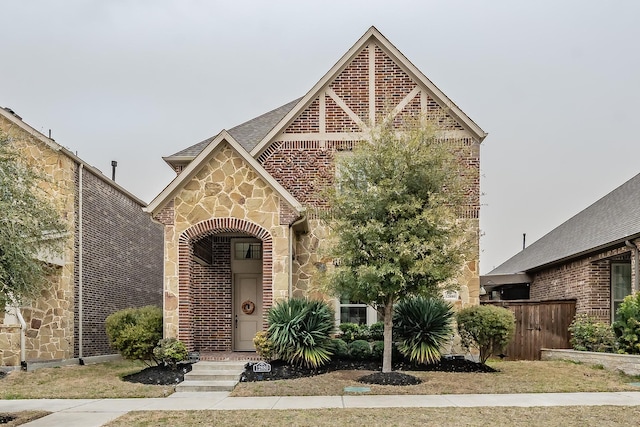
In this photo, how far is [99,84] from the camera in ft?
75.4

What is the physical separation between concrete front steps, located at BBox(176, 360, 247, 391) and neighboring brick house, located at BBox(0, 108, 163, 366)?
446 centimetres

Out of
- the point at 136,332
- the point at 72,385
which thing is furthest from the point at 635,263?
the point at 72,385

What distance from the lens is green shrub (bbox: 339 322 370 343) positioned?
48.7ft

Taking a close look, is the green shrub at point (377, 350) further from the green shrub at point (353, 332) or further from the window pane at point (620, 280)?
the window pane at point (620, 280)

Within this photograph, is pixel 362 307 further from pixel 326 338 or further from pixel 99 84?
pixel 99 84

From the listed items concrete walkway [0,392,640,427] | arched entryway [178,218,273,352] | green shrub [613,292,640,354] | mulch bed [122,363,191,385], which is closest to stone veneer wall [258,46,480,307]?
arched entryway [178,218,273,352]

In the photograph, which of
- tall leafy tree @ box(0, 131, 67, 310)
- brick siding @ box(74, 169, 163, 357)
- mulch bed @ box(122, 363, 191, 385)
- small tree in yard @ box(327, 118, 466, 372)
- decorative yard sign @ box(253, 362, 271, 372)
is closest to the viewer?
tall leafy tree @ box(0, 131, 67, 310)

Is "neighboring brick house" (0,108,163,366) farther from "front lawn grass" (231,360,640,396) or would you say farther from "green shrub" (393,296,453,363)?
"green shrub" (393,296,453,363)

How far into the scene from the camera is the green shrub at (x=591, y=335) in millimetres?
13844

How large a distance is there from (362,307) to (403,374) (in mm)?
4151

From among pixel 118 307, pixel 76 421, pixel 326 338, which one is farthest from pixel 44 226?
pixel 118 307

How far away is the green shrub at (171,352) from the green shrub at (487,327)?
6.45 m

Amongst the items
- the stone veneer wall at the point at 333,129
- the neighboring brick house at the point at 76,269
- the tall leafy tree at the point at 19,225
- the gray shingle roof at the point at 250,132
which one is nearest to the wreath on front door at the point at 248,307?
the stone veneer wall at the point at 333,129

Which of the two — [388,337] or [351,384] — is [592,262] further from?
[351,384]
